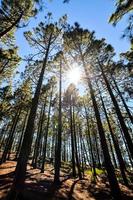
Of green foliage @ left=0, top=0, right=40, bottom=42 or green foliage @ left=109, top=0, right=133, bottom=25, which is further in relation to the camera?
green foliage @ left=0, top=0, right=40, bottom=42

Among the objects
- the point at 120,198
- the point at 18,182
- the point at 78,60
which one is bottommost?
the point at 120,198

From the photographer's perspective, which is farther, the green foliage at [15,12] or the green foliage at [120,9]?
the green foliage at [15,12]

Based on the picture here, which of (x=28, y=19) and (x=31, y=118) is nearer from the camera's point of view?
(x=31, y=118)

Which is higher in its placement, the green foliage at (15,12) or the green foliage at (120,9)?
the green foliage at (15,12)

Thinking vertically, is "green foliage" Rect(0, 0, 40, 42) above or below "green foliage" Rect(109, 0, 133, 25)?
above

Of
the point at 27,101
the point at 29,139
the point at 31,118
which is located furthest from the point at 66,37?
the point at 29,139

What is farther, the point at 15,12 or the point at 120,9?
the point at 15,12

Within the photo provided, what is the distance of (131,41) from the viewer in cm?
863

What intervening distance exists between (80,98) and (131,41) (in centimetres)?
1791

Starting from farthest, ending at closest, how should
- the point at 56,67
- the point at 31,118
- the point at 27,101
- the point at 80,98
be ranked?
the point at 80,98
the point at 27,101
the point at 56,67
the point at 31,118

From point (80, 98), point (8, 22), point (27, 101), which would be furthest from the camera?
point (80, 98)

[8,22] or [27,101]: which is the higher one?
[8,22]

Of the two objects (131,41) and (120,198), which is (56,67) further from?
(120,198)

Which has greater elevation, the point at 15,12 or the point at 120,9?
the point at 15,12
